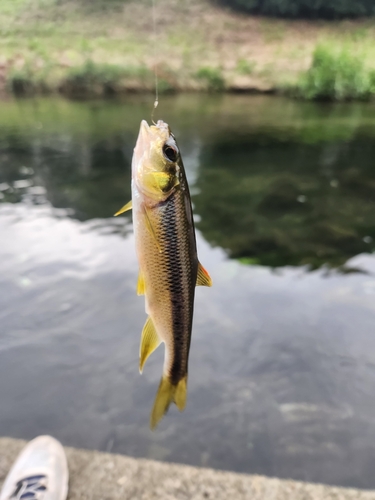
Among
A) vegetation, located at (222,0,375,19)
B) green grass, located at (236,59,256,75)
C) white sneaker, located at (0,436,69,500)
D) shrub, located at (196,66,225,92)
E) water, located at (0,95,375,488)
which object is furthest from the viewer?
vegetation, located at (222,0,375,19)

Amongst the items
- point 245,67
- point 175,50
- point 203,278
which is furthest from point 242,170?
point 175,50

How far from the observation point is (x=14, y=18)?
25219mm

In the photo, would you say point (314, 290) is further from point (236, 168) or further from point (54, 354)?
point (236, 168)

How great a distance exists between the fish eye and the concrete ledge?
189cm

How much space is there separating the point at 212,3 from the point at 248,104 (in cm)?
1513

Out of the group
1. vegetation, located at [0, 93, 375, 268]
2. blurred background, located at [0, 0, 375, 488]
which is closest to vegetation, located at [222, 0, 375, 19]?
vegetation, located at [0, 93, 375, 268]

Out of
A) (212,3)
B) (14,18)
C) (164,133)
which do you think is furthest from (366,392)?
(212,3)

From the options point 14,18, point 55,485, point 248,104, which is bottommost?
point 248,104

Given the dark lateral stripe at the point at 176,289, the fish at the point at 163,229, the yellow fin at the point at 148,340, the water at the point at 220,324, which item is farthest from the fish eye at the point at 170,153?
the water at the point at 220,324

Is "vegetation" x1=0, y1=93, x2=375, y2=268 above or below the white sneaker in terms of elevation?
below

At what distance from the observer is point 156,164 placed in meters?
1.27

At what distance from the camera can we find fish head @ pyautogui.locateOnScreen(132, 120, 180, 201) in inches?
49.6

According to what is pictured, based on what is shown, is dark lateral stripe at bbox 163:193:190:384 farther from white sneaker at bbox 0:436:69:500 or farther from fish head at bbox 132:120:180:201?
white sneaker at bbox 0:436:69:500

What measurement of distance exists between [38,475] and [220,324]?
238 cm
